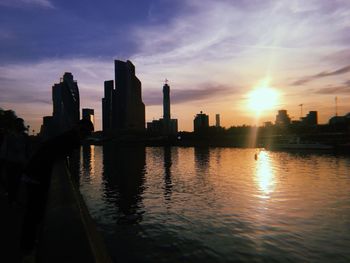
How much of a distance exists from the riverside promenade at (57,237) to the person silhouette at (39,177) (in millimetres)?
365

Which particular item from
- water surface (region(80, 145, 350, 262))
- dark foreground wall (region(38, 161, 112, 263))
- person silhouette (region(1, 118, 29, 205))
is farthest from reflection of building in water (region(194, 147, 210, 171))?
→ dark foreground wall (region(38, 161, 112, 263))

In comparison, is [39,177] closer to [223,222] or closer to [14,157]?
[14,157]

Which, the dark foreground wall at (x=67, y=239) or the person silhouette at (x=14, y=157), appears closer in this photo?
the dark foreground wall at (x=67, y=239)

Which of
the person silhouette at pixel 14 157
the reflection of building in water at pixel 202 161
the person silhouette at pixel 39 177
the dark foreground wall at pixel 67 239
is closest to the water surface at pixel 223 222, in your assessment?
the dark foreground wall at pixel 67 239

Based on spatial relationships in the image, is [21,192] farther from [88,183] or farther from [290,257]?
[88,183]

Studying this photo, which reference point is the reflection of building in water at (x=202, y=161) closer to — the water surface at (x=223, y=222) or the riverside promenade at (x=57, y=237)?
the water surface at (x=223, y=222)

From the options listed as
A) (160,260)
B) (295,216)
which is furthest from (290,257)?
(295,216)

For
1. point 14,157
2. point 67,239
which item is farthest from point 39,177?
point 14,157

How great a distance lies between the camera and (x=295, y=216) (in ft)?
66.3

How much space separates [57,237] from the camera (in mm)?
6762

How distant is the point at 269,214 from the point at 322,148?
3453 inches

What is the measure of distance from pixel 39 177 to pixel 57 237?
1783 millimetres

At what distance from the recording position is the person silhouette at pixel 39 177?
18.1 feet

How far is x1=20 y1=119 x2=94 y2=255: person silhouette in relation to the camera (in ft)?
18.1
